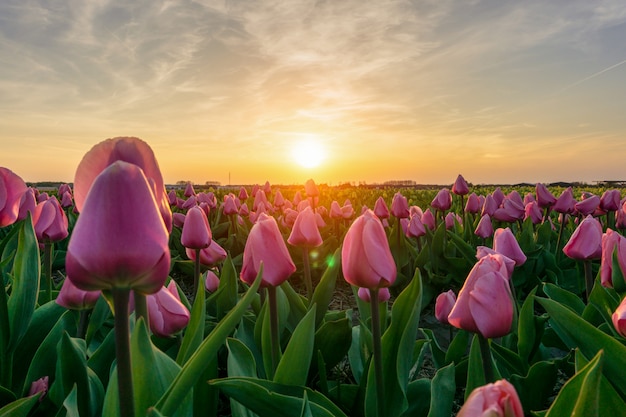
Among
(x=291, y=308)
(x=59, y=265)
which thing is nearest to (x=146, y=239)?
(x=291, y=308)

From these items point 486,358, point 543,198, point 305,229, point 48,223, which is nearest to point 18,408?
point 486,358

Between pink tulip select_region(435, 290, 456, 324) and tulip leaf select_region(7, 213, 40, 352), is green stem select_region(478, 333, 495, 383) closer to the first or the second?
pink tulip select_region(435, 290, 456, 324)

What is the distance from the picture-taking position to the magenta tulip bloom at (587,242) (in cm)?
286

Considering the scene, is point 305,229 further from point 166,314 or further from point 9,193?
point 9,193

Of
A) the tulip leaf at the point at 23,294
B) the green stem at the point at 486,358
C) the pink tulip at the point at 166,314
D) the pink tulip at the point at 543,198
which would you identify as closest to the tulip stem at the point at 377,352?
the green stem at the point at 486,358

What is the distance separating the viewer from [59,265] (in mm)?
5609

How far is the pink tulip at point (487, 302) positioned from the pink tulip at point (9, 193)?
6.03ft

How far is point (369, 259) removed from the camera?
5.15 ft

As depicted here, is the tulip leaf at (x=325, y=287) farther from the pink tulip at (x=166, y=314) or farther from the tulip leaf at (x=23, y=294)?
the tulip leaf at (x=23, y=294)

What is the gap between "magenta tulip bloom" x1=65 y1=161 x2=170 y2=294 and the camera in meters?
0.81

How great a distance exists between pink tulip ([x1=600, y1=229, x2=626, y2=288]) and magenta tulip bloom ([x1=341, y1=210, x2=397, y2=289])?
134 centimetres

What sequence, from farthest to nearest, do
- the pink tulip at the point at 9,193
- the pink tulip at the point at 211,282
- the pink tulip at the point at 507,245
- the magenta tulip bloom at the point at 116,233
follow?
the pink tulip at the point at 211,282
the pink tulip at the point at 507,245
the pink tulip at the point at 9,193
the magenta tulip bloom at the point at 116,233

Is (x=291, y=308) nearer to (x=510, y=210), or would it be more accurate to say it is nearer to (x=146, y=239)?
(x=146, y=239)

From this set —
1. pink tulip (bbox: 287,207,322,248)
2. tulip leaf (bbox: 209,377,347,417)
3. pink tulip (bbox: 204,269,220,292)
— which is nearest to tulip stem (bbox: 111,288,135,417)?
tulip leaf (bbox: 209,377,347,417)
